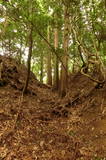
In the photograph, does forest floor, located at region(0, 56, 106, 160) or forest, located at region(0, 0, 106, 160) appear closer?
forest floor, located at region(0, 56, 106, 160)

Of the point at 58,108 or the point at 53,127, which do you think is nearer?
the point at 53,127

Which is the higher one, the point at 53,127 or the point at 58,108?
the point at 58,108

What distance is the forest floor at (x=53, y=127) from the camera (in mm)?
5289

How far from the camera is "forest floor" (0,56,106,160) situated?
529 cm

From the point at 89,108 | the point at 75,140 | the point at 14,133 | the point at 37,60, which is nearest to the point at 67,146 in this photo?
the point at 75,140

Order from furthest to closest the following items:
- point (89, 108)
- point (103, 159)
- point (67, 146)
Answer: point (89, 108)
point (67, 146)
point (103, 159)

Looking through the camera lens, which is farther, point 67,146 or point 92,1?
point 92,1

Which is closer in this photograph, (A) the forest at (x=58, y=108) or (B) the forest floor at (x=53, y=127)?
(B) the forest floor at (x=53, y=127)

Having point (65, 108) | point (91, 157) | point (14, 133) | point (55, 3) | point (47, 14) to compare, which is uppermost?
point (55, 3)

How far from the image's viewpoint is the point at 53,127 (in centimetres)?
688

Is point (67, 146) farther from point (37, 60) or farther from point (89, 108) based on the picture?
point (37, 60)

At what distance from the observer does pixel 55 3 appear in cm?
917

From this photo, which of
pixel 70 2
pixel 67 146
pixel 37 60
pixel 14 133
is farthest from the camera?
pixel 37 60

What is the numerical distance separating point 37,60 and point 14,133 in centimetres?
1942
